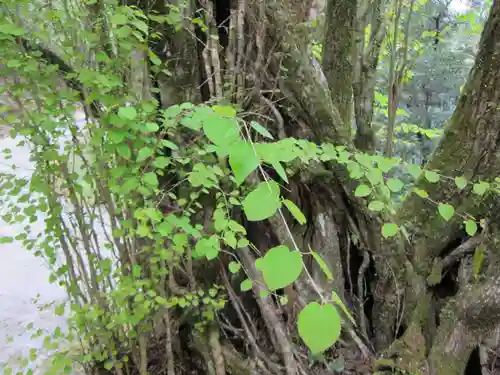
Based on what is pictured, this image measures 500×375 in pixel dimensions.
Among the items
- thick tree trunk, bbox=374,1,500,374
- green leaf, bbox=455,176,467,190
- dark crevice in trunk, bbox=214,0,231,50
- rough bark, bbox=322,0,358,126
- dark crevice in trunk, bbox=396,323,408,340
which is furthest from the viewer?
dark crevice in trunk, bbox=214,0,231,50

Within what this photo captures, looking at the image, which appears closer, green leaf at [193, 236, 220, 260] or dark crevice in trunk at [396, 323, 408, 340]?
green leaf at [193, 236, 220, 260]

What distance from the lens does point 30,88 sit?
3.48 feet

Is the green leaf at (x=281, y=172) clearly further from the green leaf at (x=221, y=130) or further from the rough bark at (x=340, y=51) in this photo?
the rough bark at (x=340, y=51)

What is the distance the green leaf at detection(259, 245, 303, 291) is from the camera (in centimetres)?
34

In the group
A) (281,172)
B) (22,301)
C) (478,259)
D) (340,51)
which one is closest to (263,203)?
(281,172)

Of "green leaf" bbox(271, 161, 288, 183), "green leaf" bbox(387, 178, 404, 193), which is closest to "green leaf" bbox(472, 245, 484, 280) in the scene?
"green leaf" bbox(387, 178, 404, 193)

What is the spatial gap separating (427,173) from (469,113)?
405mm

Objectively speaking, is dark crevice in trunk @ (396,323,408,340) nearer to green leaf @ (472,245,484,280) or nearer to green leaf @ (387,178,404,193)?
green leaf @ (472,245,484,280)

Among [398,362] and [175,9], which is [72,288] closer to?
[175,9]

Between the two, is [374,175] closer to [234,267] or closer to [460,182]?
[460,182]

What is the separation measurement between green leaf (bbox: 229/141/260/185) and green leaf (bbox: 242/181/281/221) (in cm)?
2

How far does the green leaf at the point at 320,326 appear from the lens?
323mm

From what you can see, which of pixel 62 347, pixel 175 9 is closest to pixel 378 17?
pixel 175 9

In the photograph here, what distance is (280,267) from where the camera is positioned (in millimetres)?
343
